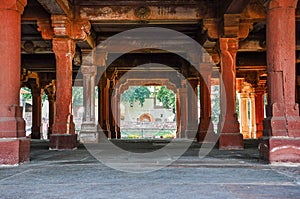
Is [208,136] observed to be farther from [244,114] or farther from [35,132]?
[244,114]

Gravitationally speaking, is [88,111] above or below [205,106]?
below

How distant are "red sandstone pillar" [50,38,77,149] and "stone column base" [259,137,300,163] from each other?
497 cm

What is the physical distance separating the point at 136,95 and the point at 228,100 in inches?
1578

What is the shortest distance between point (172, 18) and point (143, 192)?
6646 mm

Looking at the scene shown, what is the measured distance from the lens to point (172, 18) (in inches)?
366

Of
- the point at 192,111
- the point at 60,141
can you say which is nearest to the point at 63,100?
the point at 60,141

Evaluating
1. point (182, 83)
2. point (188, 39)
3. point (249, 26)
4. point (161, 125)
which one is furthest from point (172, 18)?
point (161, 125)

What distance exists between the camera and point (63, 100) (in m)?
8.92

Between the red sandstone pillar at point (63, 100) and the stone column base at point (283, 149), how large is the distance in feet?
16.3

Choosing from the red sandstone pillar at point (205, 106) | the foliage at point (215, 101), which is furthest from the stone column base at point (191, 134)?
the foliage at point (215, 101)

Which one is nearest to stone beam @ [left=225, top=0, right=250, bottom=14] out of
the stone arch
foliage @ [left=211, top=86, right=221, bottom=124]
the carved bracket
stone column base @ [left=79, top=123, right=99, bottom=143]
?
the carved bracket

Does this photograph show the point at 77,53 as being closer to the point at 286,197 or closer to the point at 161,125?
the point at 286,197

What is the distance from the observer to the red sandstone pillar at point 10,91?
5.38m

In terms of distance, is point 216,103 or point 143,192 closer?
point 143,192
